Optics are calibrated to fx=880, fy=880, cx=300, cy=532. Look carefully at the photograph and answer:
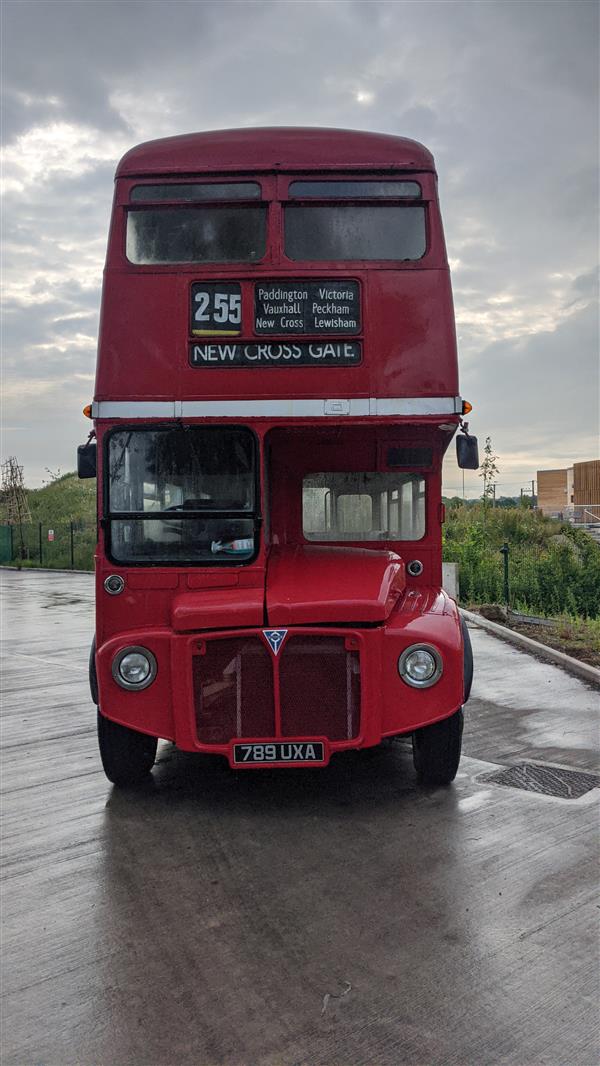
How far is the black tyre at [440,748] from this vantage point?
19.3ft

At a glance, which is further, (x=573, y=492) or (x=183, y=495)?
(x=573, y=492)

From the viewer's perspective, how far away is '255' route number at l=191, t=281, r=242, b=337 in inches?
236

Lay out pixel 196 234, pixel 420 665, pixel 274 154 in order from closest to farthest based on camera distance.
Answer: pixel 420 665 < pixel 196 234 < pixel 274 154

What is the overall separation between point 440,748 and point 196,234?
3913mm

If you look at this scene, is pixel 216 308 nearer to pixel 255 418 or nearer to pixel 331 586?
pixel 255 418

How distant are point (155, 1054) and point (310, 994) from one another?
25.5 inches

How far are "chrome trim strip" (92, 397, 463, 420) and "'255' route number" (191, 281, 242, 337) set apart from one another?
0.50 meters

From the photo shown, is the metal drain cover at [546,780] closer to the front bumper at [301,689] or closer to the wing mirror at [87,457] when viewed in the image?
the front bumper at [301,689]

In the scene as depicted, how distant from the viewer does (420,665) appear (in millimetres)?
5488

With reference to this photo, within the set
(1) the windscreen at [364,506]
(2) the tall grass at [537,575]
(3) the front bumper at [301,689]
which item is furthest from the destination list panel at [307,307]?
(2) the tall grass at [537,575]

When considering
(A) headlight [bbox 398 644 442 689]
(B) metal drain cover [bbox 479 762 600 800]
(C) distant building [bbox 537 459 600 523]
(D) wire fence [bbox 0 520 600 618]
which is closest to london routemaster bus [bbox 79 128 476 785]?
(A) headlight [bbox 398 644 442 689]

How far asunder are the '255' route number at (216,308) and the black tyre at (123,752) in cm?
272

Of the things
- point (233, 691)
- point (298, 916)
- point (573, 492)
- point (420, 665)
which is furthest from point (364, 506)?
point (573, 492)

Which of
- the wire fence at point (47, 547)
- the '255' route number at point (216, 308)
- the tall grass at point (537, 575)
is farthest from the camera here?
the wire fence at point (47, 547)
